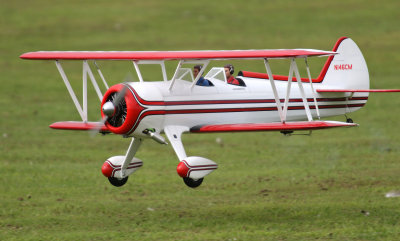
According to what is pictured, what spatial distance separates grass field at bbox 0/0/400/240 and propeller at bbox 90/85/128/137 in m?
2.74

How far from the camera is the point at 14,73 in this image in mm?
46625

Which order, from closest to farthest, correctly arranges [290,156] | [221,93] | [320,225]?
[221,93]
[320,225]
[290,156]

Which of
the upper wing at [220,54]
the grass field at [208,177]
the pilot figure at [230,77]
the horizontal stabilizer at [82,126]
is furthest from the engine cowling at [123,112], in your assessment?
the grass field at [208,177]

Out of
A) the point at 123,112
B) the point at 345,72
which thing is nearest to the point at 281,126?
the point at 123,112

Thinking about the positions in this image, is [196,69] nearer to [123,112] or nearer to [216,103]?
[216,103]

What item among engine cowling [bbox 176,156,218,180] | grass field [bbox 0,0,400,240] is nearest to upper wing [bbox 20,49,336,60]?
engine cowling [bbox 176,156,218,180]

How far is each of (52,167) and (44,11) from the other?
38.3 m

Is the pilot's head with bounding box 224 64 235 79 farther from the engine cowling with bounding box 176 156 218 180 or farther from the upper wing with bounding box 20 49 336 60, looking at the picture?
the engine cowling with bounding box 176 156 218 180

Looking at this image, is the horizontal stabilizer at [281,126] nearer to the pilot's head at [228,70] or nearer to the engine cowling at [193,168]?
the engine cowling at [193,168]

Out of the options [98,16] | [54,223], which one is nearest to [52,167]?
[54,223]

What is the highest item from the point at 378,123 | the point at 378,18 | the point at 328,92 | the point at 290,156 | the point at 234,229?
the point at 328,92

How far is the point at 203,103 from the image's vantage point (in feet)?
55.7

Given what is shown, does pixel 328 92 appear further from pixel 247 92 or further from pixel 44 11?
pixel 44 11

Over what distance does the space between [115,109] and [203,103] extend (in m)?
1.91
